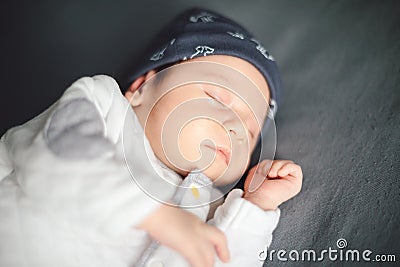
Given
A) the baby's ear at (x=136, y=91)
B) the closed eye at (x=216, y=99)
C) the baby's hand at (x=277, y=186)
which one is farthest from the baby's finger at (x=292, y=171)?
the baby's ear at (x=136, y=91)

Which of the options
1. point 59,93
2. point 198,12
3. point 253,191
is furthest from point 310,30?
point 59,93

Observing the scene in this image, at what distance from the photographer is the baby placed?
582mm

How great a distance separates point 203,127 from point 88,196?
0.24m

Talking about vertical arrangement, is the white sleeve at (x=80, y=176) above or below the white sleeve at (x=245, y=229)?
above

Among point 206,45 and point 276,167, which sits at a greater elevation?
point 206,45

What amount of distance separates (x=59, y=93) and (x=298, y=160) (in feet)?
1.28

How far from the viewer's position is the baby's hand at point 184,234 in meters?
0.60

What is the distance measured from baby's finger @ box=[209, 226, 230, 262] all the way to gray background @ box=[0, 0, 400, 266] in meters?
0.11

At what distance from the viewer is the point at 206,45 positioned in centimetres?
84

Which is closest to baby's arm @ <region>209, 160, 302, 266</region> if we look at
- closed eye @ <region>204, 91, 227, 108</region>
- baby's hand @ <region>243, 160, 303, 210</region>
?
baby's hand @ <region>243, 160, 303, 210</region>

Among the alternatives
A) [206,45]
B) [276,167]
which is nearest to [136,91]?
[206,45]

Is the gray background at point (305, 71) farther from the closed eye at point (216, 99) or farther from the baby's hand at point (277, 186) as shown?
the closed eye at point (216, 99)

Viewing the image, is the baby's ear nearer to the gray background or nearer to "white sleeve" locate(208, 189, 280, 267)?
the gray background

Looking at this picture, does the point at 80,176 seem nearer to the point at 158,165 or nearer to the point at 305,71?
the point at 158,165
